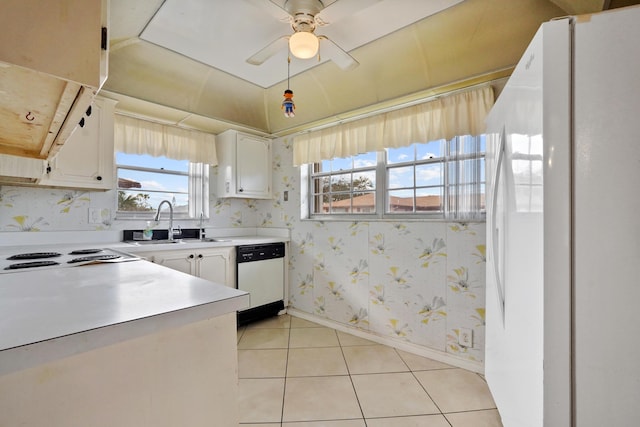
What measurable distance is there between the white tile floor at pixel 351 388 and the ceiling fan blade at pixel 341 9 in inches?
95.6

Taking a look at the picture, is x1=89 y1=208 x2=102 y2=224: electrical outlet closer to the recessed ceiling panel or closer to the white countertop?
the recessed ceiling panel

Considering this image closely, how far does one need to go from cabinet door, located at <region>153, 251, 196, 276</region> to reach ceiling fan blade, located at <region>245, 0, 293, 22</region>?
1964 millimetres

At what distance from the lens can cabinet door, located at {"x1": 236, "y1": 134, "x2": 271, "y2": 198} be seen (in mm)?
3254

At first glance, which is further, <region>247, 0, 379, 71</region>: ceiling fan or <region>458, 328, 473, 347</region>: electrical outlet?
<region>458, 328, 473, 347</region>: electrical outlet

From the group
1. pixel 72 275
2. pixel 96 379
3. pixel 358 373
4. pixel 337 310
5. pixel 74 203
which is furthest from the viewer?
pixel 337 310

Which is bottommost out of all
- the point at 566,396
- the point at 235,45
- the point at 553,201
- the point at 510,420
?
the point at 510,420

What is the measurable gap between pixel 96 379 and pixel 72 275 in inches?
27.2

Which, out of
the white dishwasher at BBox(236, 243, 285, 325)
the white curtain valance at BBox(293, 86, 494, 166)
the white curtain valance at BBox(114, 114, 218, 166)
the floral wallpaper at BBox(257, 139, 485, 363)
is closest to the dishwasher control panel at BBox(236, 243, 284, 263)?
the white dishwasher at BBox(236, 243, 285, 325)

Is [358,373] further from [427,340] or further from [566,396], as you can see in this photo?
[566,396]

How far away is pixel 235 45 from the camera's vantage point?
223cm

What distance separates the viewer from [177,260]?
244 centimetres

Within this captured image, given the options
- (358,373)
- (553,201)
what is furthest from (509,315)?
(358,373)

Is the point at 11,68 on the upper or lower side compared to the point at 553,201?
upper

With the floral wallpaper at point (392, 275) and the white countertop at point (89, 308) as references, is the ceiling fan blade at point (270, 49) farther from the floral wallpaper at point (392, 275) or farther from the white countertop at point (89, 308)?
the floral wallpaper at point (392, 275)
